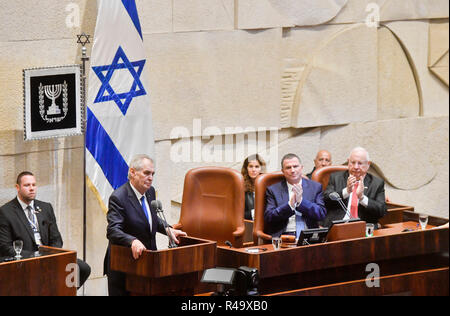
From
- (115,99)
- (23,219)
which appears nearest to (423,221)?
(115,99)

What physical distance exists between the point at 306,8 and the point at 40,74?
2.93m

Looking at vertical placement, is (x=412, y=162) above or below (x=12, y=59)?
below

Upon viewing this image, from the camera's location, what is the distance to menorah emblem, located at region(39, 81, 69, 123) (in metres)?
6.66

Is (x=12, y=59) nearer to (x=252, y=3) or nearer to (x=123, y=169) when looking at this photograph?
(x=123, y=169)

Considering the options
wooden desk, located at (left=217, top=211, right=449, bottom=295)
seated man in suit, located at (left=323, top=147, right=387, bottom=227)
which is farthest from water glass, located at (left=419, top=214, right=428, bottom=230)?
seated man in suit, located at (left=323, top=147, right=387, bottom=227)

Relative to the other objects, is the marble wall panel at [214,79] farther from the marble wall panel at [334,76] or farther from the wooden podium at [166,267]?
the wooden podium at [166,267]

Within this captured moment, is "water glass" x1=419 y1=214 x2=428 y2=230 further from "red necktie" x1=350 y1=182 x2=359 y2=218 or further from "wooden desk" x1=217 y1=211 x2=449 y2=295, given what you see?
"red necktie" x1=350 y1=182 x2=359 y2=218

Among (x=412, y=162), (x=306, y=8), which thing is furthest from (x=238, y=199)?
(x=412, y=162)

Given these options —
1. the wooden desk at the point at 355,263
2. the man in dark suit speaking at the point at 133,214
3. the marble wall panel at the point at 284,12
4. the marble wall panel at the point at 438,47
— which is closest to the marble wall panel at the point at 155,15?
the marble wall panel at the point at 284,12

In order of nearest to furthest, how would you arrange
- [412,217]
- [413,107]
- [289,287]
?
1. [289,287]
2. [412,217]
3. [413,107]

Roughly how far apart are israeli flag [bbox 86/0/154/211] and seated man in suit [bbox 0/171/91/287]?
58 cm

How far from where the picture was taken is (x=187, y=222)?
673 cm

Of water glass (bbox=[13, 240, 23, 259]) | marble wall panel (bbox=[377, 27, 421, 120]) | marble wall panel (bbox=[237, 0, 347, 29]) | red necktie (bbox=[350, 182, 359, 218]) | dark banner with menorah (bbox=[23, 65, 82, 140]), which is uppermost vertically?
marble wall panel (bbox=[237, 0, 347, 29])

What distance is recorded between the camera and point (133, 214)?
5.73m
